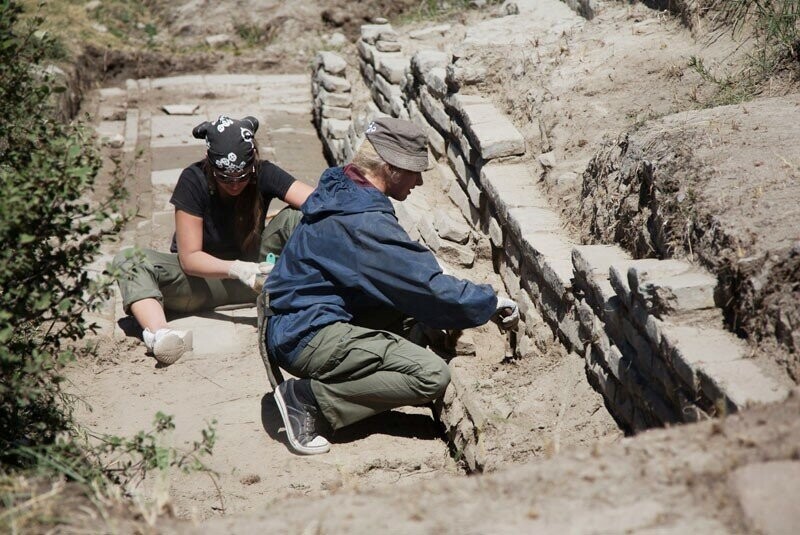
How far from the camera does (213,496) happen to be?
13.9 ft

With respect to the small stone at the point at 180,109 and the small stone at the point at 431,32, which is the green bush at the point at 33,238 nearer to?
the small stone at the point at 431,32

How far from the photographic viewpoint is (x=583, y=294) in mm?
4246

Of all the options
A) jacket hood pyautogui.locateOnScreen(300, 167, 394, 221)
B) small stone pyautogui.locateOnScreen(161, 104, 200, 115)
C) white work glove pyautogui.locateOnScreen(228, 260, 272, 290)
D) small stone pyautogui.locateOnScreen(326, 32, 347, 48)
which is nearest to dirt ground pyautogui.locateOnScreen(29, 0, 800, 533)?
white work glove pyautogui.locateOnScreen(228, 260, 272, 290)

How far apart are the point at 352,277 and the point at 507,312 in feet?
2.93

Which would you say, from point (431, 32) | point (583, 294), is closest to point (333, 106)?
point (431, 32)

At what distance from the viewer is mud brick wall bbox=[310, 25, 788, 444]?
3.37 m

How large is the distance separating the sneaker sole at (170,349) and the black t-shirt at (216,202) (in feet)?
2.02

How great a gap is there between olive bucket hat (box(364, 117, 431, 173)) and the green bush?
3.99 feet

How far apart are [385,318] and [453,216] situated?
55.2 inches

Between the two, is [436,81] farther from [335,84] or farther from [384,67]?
[335,84]

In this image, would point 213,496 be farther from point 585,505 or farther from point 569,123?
point 569,123

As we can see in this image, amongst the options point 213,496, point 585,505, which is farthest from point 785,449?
point 213,496

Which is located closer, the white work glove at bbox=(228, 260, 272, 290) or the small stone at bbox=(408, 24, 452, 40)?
the white work glove at bbox=(228, 260, 272, 290)

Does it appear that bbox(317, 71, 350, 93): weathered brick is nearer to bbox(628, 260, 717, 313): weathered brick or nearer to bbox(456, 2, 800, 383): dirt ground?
bbox(456, 2, 800, 383): dirt ground
